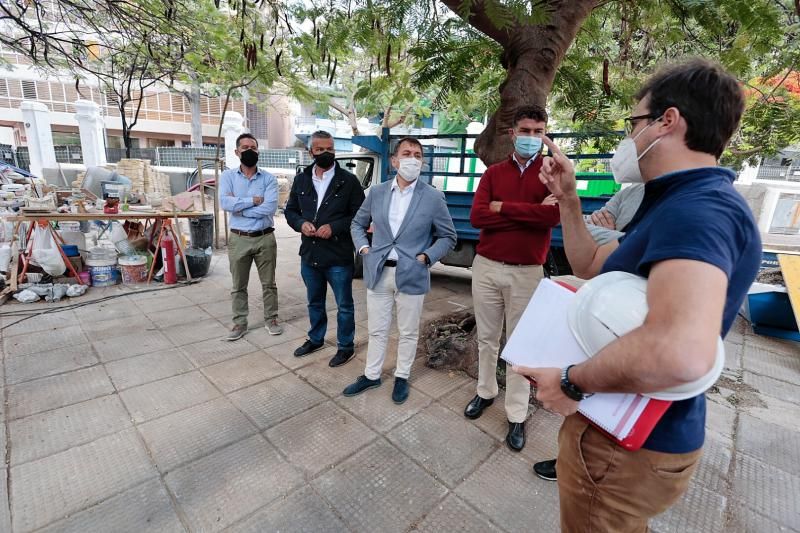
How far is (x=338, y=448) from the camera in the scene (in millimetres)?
2365

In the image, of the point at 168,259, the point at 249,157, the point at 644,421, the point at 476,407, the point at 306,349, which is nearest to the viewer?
the point at 644,421

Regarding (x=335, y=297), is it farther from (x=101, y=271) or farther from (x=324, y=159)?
(x=101, y=271)

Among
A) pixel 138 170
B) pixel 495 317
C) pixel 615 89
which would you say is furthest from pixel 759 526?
pixel 138 170

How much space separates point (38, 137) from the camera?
13305 millimetres

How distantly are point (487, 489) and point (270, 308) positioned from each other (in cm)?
283

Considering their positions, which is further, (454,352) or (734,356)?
(734,356)

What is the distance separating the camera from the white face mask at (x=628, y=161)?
1072 mm

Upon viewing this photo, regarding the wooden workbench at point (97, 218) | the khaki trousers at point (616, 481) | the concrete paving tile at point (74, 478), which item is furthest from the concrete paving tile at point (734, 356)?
the wooden workbench at point (97, 218)

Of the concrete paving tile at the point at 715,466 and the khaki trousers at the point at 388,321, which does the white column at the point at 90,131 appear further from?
the concrete paving tile at the point at 715,466

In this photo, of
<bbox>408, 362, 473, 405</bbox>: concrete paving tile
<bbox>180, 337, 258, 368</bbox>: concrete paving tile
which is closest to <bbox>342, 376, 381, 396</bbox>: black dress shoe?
<bbox>408, 362, 473, 405</bbox>: concrete paving tile

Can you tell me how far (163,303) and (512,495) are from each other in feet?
14.9

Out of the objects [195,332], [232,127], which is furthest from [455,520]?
[232,127]

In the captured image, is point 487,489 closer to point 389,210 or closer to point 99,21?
point 389,210

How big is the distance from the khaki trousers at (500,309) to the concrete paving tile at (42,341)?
369 centimetres
